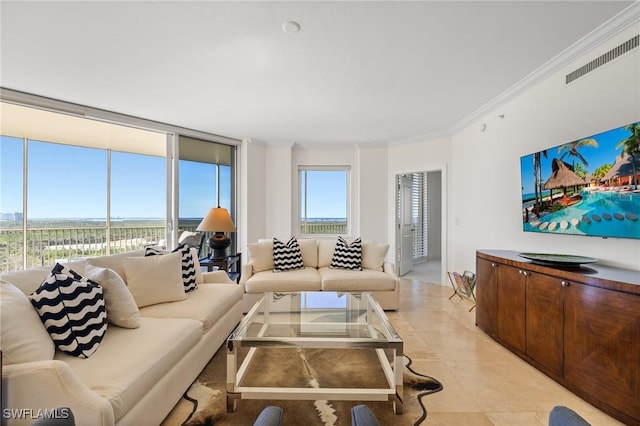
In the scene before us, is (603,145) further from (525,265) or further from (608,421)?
(608,421)

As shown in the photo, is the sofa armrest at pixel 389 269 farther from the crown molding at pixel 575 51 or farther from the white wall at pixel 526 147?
the crown molding at pixel 575 51

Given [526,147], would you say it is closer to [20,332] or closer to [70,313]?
[70,313]

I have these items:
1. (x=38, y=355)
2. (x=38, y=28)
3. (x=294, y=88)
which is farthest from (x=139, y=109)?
(x=38, y=355)

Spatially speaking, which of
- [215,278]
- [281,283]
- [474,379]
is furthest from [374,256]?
[215,278]

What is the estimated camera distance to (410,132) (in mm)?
4660

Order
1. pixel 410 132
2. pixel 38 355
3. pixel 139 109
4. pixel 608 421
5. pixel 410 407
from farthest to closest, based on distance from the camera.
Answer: pixel 410 132 < pixel 139 109 < pixel 410 407 < pixel 608 421 < pixel 38 355

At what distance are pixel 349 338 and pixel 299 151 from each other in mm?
4258

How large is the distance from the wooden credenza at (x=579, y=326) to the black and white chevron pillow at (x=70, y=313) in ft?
9.57

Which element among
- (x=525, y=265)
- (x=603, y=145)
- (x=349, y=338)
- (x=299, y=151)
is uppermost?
(x=299, y=151)

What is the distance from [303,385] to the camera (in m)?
1.92

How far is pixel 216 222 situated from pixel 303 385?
2340mm

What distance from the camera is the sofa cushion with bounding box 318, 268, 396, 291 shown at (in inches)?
131

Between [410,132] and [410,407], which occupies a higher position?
[410,132]

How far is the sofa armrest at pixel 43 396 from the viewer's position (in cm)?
109
